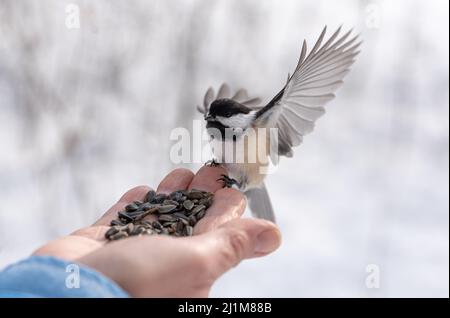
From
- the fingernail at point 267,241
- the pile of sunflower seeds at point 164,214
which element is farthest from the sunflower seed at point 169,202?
the fingernail at point 267,241

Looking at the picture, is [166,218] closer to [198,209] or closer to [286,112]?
[198,209]

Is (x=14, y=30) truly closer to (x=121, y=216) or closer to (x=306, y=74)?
(x=121, y=216)

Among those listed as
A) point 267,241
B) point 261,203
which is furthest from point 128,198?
point 267,241

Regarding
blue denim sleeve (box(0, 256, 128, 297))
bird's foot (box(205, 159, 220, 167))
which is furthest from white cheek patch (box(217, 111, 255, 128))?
blue denim sleeve (box(0, 256, 128, 297))

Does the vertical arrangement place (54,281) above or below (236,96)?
below

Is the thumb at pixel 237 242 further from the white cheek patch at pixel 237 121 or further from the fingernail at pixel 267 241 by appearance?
the white cheek patch at pixel 237 121

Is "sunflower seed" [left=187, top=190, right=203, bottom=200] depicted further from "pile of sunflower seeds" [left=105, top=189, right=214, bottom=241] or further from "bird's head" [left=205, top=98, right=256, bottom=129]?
"bird's head" [left=205, top=98, right=256, bottom=129]
